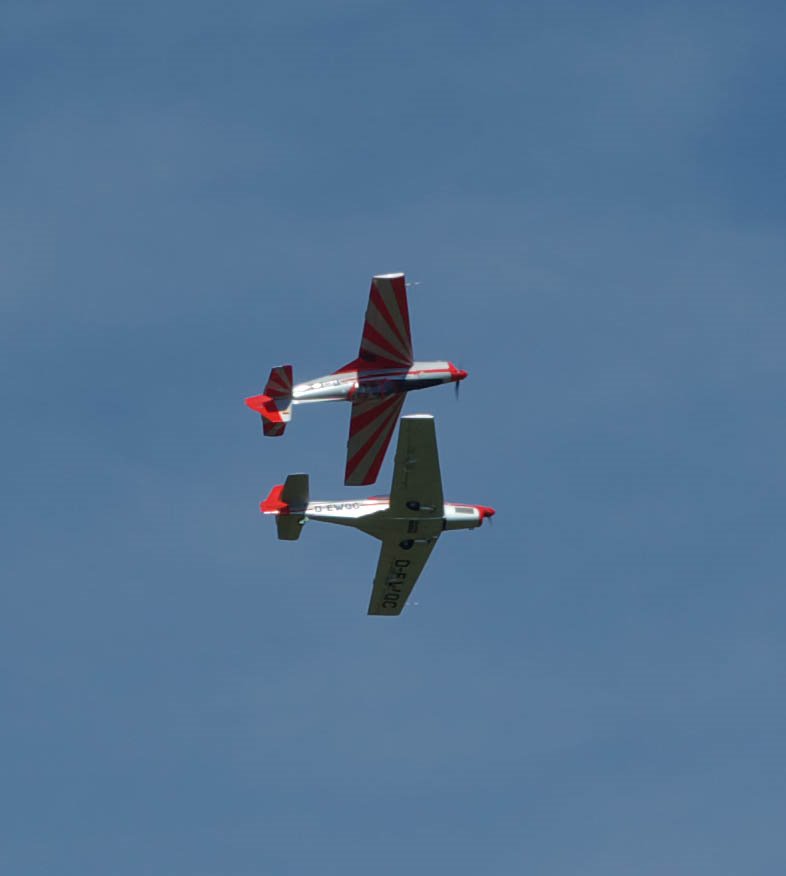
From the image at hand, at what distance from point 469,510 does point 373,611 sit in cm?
629

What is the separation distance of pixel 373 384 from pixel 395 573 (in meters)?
8.78

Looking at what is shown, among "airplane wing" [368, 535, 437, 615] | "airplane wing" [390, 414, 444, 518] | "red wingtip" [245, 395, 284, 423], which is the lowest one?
"airplane wing" [368, 535, 437, 615]

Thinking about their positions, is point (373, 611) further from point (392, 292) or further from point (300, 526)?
point (392, 292)

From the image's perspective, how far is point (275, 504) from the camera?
226 ft

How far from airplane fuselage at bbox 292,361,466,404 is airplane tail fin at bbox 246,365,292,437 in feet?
2.48

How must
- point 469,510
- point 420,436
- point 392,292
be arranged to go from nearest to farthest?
point 420,436, point 469,510, point 392,292

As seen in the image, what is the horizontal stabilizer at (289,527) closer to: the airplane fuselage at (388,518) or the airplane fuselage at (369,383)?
the airplane fuselage at (388,518)

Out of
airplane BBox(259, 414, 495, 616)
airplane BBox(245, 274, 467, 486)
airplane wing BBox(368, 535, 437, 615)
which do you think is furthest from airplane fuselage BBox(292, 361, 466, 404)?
airplane wing BBox(368, 535, 437, 615)

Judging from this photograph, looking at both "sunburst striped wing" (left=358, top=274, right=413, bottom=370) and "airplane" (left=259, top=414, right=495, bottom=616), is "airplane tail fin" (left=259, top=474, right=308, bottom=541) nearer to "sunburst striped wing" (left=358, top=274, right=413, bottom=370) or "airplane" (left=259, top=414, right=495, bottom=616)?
"airplane" (left=259, top=414, right=495, bottom=616)

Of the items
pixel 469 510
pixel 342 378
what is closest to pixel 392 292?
pixel 342 378

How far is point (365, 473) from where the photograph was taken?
7544cm

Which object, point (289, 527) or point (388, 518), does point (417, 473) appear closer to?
point (388, 518)

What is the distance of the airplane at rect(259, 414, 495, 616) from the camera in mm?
63969

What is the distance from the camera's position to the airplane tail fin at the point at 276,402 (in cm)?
7300
